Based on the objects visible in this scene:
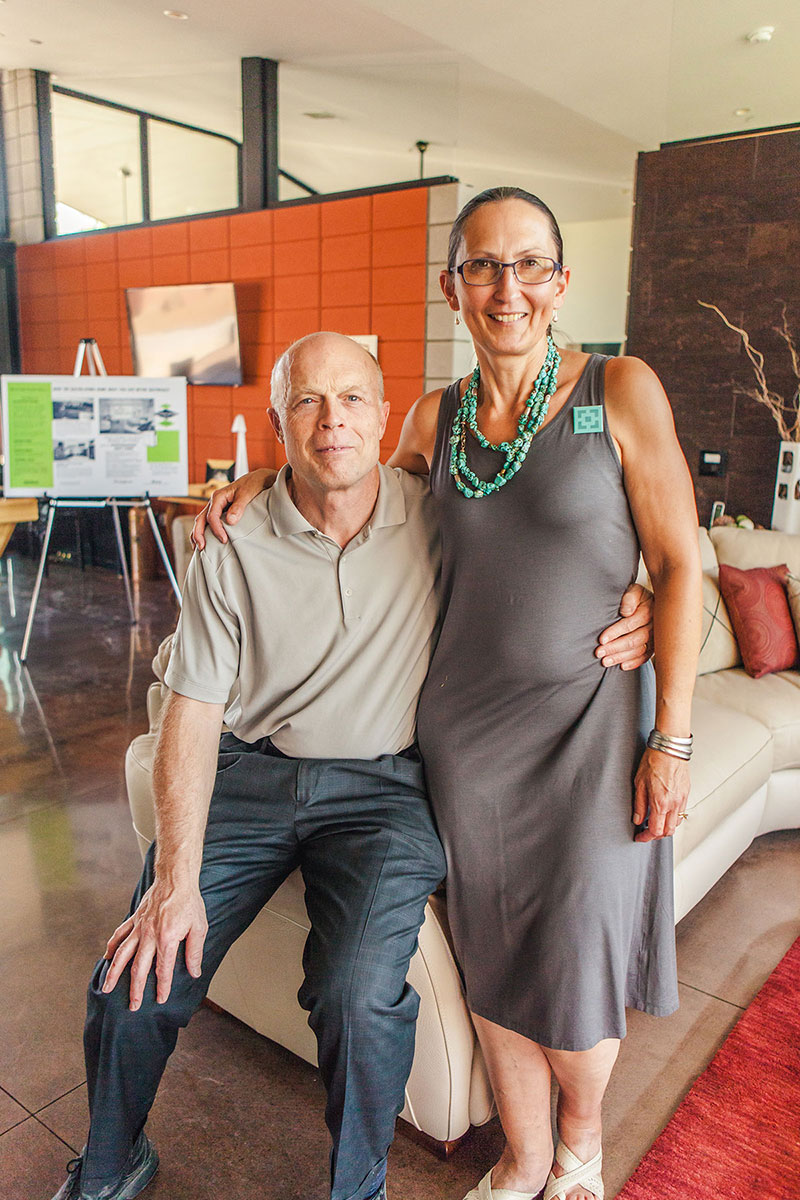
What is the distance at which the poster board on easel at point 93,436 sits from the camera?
4988 mm

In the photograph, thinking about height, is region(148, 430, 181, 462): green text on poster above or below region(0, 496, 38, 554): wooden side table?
above

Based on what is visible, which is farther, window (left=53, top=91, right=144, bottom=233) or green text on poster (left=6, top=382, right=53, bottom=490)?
window (left=53, top=91, right=144, bottom=233)

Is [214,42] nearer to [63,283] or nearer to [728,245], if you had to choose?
[63,283]

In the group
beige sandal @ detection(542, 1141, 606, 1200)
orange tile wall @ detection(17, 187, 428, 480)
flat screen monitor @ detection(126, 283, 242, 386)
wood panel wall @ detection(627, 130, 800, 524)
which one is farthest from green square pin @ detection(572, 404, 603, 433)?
flat screen monitor @ detection(126, 283, 242, 386)

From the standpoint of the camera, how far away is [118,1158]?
1428 mm

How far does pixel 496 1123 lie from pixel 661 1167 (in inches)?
12.5

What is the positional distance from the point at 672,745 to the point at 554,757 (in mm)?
187

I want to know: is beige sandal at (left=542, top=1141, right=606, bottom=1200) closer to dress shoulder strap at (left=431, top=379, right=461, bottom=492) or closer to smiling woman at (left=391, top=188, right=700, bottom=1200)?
smiling woman at (left=391, top=188, right=700, bottom=1200)

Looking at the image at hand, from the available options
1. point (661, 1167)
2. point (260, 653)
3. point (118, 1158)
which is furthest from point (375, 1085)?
point (260, 653)

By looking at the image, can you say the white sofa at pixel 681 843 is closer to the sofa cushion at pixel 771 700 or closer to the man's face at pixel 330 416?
the sofa cushion at pixel 771 700

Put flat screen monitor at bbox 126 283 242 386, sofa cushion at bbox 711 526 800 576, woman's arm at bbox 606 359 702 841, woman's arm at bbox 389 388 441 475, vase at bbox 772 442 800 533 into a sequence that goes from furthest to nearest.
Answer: flat screen monitor at bbox 126 283 242 386, vase at bbox 772 442 800 533, sofa cushion at bbox 711 526 800 576, woman's arm at bbox 389 388 441 475, woman's arm at bbox 606 359 702 841

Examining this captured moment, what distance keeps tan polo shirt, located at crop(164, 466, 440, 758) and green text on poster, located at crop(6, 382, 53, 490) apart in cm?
383

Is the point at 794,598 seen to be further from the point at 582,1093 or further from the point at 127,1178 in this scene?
the point at 127,1178

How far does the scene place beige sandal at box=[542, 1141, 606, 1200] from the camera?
1.49 m
